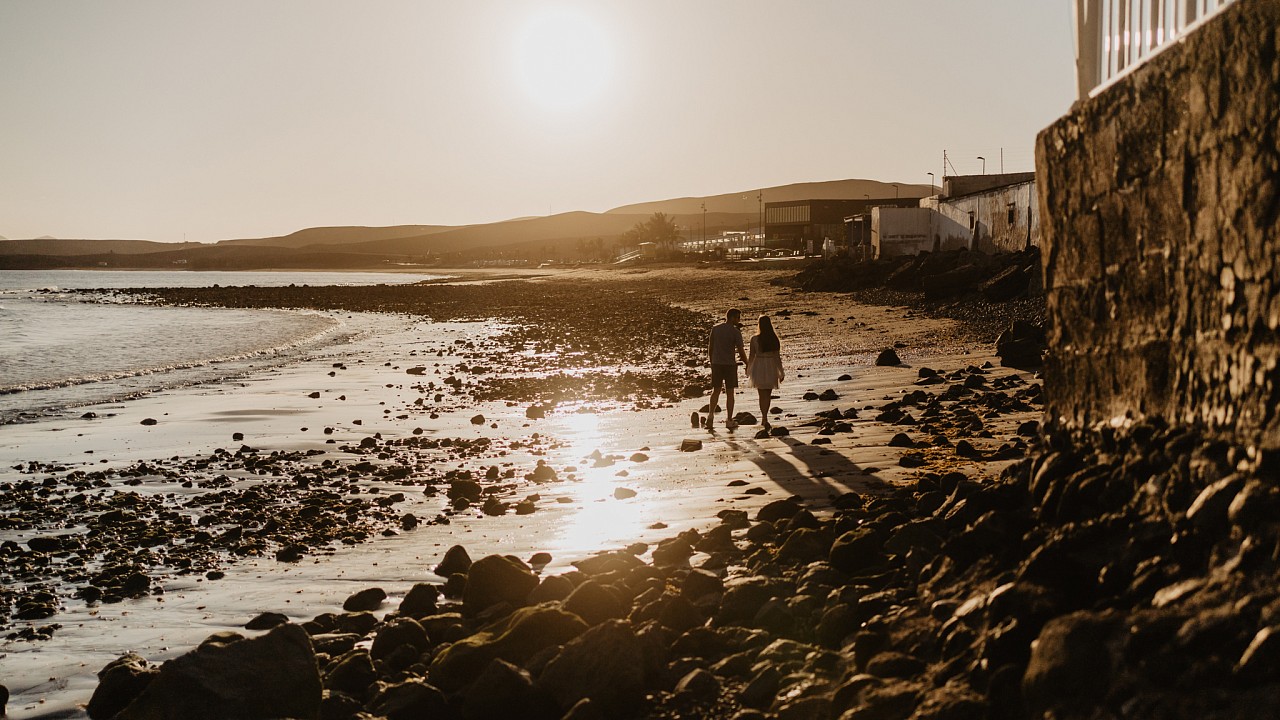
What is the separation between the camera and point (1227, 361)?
3.97m

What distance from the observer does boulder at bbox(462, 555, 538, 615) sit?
22.9 ft

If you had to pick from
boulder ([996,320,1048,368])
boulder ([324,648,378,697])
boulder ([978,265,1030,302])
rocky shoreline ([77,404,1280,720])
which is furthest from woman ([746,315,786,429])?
boulder ([978,265,1030,302])

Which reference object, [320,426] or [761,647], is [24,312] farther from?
[761,647]

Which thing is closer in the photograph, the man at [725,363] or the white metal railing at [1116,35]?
the white metal railing at [1116,35]

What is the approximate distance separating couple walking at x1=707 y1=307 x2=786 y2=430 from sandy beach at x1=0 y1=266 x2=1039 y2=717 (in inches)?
20.7

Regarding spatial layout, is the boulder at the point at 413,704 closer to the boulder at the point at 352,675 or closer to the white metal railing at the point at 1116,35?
the boulder at the point at 352,675

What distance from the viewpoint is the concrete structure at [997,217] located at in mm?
32281

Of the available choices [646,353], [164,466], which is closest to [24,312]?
[646,353]

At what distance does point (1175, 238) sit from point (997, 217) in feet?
110

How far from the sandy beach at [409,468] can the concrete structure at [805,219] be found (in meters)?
88.0

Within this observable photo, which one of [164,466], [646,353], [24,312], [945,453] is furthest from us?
→ [24,312]

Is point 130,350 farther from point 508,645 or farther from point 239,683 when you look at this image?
point 508,645

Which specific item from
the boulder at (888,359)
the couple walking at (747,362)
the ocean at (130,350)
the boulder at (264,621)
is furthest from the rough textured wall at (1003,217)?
the boulder at (264,621)

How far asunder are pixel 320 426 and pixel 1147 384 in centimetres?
1468
